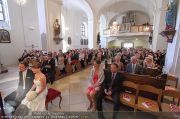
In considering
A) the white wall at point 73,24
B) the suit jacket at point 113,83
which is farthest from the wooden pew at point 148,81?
the white wall at point 73,24

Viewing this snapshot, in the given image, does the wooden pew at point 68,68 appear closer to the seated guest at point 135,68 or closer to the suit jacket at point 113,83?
the seated guest at point 135,68

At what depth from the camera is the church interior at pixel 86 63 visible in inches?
96.9

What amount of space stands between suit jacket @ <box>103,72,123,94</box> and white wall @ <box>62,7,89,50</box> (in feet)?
45.7

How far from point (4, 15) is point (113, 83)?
9.67m

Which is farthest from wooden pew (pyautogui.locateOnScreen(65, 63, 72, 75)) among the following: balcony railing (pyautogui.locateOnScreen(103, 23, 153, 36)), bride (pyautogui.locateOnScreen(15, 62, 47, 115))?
balcony railing (pyautogui.locateOnScreen(103, 23, 153, 36))

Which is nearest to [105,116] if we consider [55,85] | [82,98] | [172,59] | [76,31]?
[82,98]

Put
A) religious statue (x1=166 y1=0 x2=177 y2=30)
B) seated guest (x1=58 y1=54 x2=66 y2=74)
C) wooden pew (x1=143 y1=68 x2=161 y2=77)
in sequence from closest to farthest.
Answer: wooden pew (x1=143 y1=68 x2=161 y2=77) < religious statue (x1=166 y1=0 x2=177 y2=30) < seated guest (x1=58 y1=54 x2=66 y2=74)

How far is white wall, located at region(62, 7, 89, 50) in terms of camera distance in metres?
15.8

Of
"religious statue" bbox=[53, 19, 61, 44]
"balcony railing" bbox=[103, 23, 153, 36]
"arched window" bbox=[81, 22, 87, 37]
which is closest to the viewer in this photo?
"religious statue" bbox=[53, 19, 61, 44]

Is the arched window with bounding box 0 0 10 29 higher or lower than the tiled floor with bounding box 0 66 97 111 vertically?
higher

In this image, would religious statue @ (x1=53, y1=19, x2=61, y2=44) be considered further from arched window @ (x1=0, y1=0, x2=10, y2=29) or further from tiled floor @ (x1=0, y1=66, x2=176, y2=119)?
tiled floor @ (x1=0, y1=66, x2=176, y2=119)

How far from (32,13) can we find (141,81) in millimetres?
10297

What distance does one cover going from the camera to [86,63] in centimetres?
854

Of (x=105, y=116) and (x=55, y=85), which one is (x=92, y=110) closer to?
(x=105, y=116)
